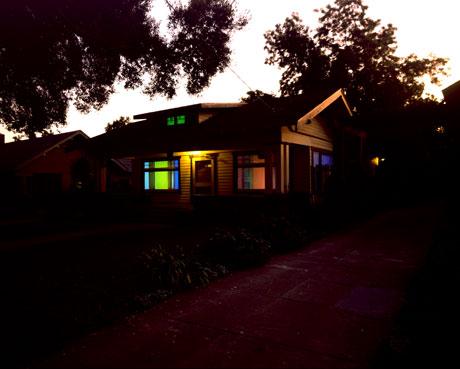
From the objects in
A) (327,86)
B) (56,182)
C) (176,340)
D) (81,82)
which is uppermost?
(327,86)

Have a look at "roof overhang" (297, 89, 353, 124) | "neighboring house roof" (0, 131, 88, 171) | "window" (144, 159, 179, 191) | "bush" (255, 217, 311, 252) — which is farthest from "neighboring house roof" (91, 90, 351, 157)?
"neighboring house roof" (0, 131, 88, 171)

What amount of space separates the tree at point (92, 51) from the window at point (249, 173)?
23.5 feet

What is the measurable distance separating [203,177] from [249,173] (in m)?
2.31

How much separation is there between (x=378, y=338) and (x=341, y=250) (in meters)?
4.73

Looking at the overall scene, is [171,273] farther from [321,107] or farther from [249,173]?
[321,107]

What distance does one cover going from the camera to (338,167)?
739 inches

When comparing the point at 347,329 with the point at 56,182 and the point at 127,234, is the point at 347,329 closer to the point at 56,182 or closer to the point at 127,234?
the point at 127,234

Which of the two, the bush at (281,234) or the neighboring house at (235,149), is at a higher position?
the neighboring house at (235,149)

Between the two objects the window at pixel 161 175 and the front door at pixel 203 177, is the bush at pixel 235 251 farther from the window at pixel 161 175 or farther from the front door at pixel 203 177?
the window at pixel 161 175

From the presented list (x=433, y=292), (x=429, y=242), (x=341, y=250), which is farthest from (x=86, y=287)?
(x=429, y=242)

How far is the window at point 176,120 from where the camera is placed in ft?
55.0

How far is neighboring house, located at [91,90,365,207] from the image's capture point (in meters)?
13.1

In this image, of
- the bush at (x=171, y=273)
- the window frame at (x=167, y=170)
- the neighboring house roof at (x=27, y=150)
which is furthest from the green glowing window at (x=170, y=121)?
the neighboring house roof at (x=27, y=150)

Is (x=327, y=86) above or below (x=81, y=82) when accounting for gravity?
above
